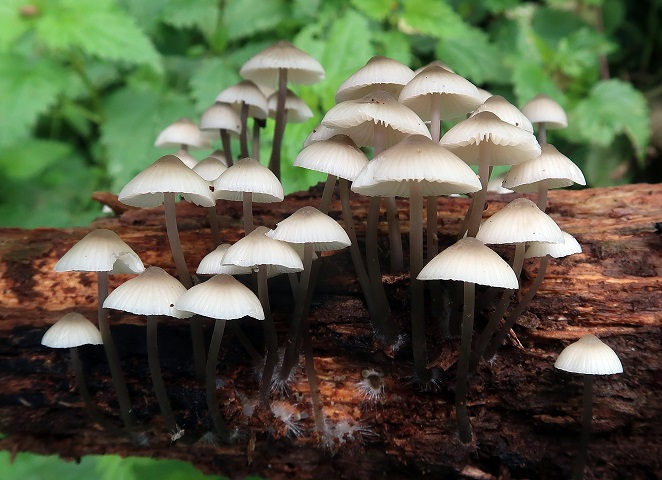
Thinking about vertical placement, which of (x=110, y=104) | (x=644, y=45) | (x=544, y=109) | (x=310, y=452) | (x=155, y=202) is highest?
(x=644, y=45)

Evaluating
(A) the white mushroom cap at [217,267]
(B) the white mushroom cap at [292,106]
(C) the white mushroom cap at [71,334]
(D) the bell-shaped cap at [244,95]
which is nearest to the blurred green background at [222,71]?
(B) the white mushroom cap at [292,106]

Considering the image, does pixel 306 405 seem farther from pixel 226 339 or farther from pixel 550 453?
pixel 550 453

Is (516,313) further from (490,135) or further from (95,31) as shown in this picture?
(95,31)

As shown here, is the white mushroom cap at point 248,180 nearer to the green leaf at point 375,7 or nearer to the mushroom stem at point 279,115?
the mushroom stem at point 279,115

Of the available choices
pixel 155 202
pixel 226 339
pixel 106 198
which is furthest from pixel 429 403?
pixel 106 198

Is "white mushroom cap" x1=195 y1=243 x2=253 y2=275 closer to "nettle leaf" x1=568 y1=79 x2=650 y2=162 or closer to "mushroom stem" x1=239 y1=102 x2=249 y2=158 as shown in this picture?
"mushroom stem" x1=239 y1=102 x2=249 y2=158

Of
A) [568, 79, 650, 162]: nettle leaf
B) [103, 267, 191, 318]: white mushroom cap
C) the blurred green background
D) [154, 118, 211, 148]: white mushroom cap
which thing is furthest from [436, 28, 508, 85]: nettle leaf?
[103, 267, 191, 318]: white mushroom cap

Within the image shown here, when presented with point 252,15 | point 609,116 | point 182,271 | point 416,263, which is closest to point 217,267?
point 182,271
